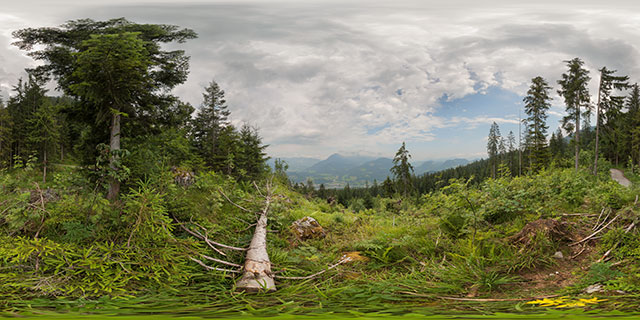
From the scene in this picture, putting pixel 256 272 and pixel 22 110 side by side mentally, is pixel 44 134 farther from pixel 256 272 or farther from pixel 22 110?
pixel 256 272

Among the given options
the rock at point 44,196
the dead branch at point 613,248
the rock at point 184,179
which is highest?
the rock at point 184,179

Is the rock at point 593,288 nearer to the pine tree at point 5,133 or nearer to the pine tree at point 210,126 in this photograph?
the pine tree at point 210,126

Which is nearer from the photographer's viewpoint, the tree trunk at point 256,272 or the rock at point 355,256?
the tree trunk at point 256,272

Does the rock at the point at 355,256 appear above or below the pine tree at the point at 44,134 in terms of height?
below

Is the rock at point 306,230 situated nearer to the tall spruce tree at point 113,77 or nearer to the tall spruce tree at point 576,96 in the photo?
the tall spruce tree at point 113,77

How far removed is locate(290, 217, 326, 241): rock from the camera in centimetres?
510

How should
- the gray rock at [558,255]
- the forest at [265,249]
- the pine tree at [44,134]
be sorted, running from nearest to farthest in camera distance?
the forest at [265,249]
the gray rock at [558,255]
the pine tree at [44,134]

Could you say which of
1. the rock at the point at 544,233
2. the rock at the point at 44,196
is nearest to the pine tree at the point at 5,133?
the rock at the point at 44,196

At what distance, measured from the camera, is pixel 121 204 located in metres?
4.14

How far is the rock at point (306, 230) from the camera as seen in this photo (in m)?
5.10

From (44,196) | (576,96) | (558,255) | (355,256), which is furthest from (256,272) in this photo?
(576,96)

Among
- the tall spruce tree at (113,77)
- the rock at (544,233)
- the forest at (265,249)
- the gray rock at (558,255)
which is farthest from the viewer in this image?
the tall spruce tree at (113,77)

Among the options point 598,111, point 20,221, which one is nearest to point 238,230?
point 20,221

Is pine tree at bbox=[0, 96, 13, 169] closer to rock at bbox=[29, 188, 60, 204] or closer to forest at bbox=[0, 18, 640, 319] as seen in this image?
forest at bbox=[0, 18, 640, 319]
